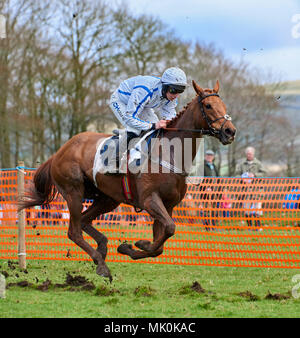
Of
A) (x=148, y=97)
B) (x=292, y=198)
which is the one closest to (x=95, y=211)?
(x=148, y=97)

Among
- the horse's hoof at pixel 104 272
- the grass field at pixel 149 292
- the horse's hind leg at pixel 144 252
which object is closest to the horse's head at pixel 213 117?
the horse's hind leg at pixel 144 252

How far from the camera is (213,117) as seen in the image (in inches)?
225

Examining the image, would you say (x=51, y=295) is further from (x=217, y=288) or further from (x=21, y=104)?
(x=21, y=104)

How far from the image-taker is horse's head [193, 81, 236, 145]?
218 inches

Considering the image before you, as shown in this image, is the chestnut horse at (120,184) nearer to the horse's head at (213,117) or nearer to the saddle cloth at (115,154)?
the horse's head at (213,117)

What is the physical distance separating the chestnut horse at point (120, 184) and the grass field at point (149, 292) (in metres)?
0.47

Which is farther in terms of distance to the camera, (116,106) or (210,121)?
(116,106)

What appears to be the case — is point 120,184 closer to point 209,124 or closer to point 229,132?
point 209,124

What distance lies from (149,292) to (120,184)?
4.51 ft

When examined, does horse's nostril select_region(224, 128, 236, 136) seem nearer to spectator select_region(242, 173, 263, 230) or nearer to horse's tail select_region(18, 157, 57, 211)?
spectator select_region(242, 173, 263, 230)

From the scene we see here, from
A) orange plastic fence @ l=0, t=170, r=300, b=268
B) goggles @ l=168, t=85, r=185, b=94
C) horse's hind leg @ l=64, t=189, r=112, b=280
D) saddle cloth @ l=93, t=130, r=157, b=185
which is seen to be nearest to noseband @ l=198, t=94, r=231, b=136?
goggles @ l=168, t=85, r=185, b=94

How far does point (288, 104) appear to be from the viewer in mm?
22938
